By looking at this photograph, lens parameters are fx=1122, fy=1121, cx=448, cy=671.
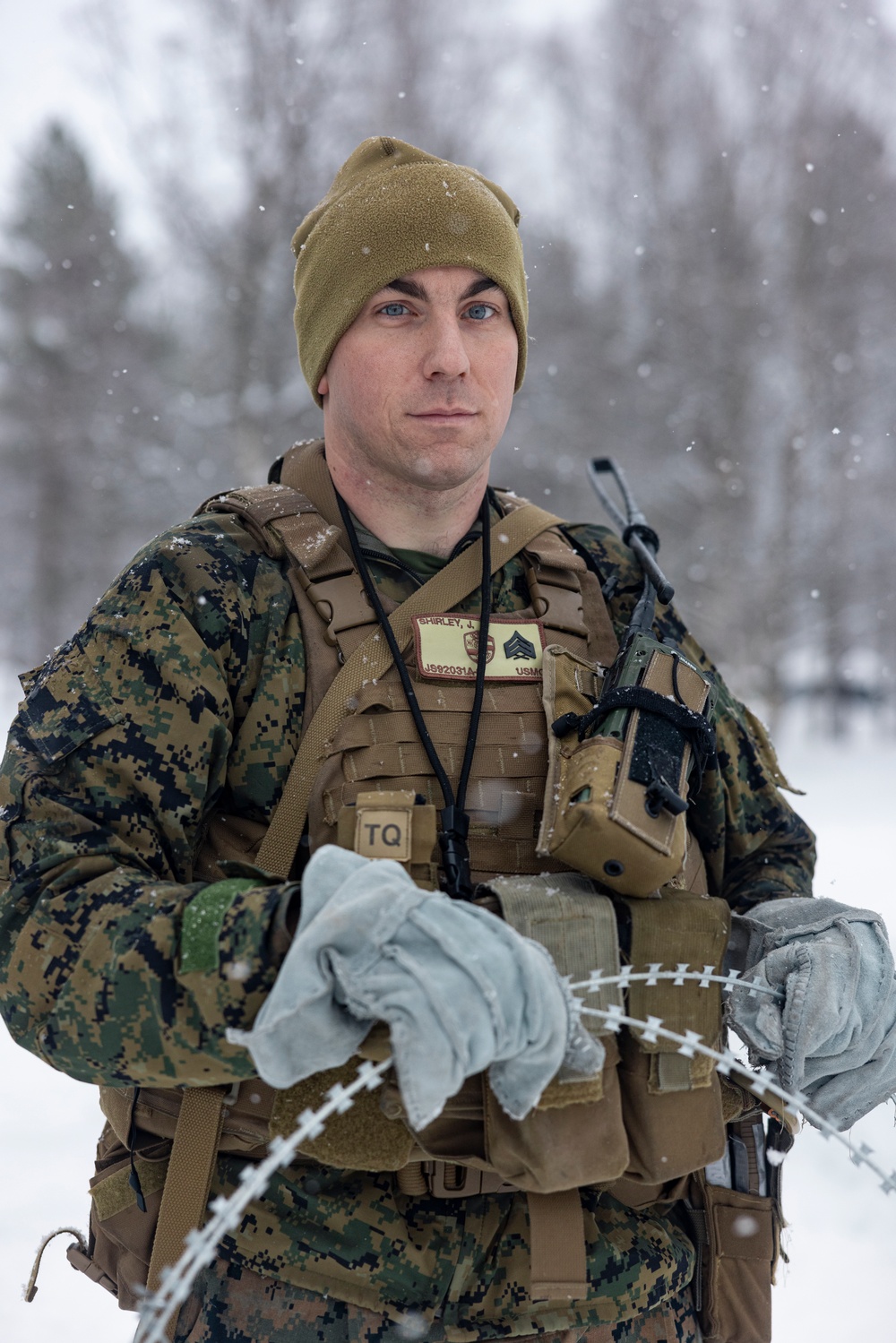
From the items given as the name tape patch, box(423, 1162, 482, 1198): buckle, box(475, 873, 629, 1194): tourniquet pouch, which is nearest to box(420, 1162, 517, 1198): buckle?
box(423, 1162, 482, 1198): buckle

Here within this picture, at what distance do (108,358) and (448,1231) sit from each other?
16.3m

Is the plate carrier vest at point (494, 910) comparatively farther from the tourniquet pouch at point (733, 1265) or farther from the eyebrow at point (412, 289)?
the eyebrow at point (412, 289)

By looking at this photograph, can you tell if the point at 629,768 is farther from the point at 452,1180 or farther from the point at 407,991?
the point at 452,1180

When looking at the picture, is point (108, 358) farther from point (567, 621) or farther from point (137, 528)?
point (567, 621)

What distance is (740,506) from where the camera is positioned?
44.7ft

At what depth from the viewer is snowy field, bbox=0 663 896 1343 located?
3.36 m

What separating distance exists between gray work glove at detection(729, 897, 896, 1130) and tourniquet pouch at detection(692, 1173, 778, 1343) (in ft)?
1.06

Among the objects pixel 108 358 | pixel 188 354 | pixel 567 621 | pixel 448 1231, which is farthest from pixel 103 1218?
pixel 108 358

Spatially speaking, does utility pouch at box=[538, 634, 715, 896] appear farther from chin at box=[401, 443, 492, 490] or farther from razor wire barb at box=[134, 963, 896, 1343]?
chin at box=[401, 443, 492, 490]

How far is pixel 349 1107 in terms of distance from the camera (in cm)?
172

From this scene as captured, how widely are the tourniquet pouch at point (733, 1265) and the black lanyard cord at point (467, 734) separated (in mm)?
821

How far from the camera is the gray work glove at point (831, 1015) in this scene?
6.01 feet

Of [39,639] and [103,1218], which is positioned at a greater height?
[39,639]

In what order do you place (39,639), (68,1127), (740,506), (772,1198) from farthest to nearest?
(39,639) < (740,506) < (68,1127) < (772,1198)
